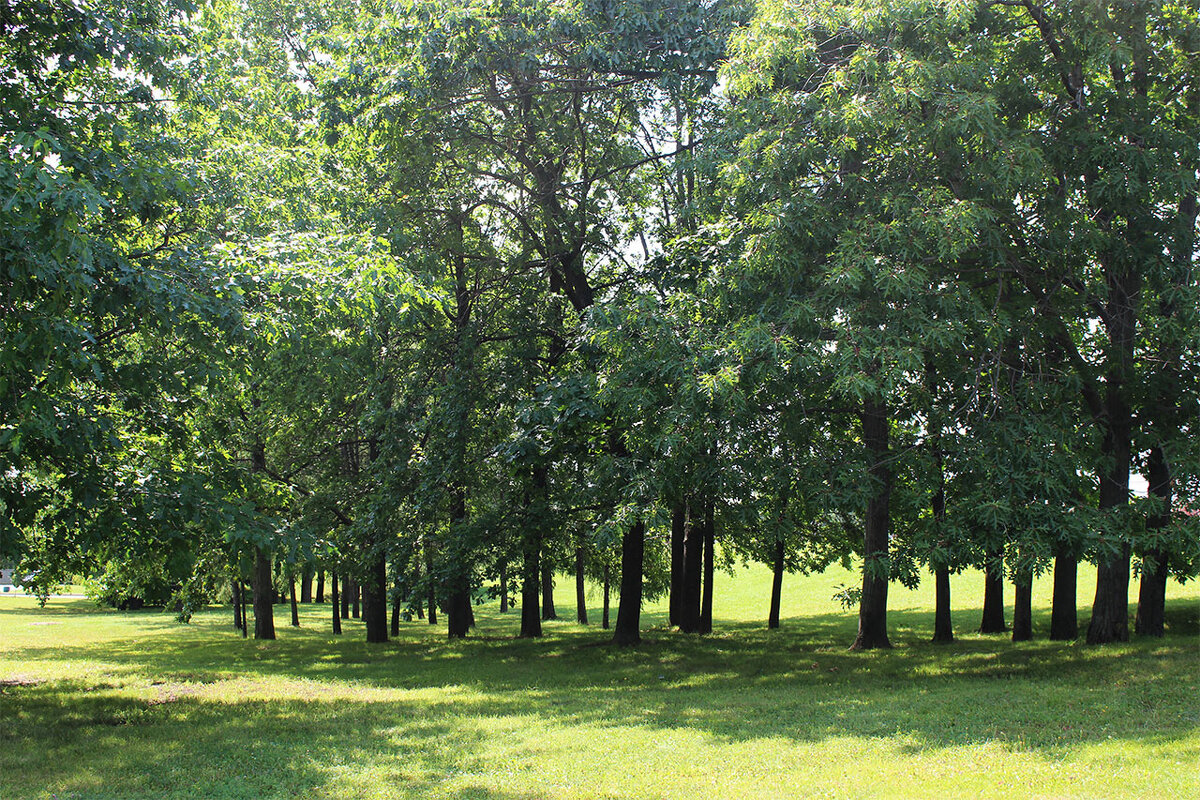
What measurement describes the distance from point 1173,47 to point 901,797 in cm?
1117

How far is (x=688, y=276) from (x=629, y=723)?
6541 millimetres

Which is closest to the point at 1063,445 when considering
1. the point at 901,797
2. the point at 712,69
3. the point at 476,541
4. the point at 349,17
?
the point at 901,797

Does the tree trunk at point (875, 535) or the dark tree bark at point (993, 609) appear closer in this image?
the tree trunk at point (875, 535)

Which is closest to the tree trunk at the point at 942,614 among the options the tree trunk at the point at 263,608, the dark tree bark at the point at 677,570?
the dark tree bark at the point at 677,570

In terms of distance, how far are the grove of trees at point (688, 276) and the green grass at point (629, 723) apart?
1563 mm

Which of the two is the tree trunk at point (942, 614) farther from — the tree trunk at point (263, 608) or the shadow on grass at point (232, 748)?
the tree trunk at point (263, 608)

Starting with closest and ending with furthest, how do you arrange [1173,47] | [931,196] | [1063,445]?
1. [931,196]
2. [1063,445]
3. [1173,47]

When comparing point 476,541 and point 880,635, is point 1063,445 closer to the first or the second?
point 880,635

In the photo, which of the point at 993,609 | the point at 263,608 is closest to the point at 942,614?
the point at 993,609

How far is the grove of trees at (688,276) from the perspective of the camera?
30.5 feet

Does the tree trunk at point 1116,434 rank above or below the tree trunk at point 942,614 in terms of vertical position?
above

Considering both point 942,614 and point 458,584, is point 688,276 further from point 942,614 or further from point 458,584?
point 942,614

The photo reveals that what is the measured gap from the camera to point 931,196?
9.88 m

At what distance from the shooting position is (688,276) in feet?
43.8
